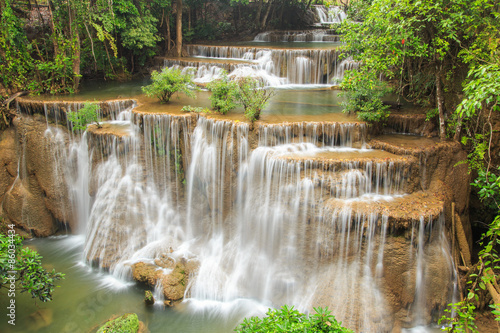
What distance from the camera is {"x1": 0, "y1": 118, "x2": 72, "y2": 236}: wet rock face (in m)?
10.8

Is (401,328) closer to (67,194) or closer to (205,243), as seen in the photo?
(205,243)

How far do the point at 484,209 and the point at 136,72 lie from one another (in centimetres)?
1640

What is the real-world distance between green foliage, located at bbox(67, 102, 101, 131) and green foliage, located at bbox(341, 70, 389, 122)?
7.56 metres

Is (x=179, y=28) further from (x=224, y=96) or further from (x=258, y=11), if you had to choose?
(x=224, y=96)

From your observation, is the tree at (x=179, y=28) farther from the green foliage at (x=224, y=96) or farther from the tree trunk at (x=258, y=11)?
the green foliage at (x=224, y=96)

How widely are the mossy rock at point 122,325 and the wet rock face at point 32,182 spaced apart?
5.11 metres

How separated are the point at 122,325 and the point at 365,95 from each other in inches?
330

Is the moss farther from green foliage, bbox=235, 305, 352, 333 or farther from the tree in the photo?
the tree

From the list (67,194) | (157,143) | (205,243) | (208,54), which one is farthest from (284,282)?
(208,54)

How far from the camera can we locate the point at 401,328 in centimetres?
714

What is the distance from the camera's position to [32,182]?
433 inches

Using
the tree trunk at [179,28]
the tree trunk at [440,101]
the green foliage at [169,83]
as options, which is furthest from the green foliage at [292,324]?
the tree trunk at [179,28]

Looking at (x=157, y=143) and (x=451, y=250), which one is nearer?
(x=451, y=250)

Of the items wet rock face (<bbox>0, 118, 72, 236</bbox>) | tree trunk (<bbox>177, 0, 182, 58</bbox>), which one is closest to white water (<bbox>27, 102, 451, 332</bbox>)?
wet rock face (<bbox>0, 118, 72, 236</bbox>)
